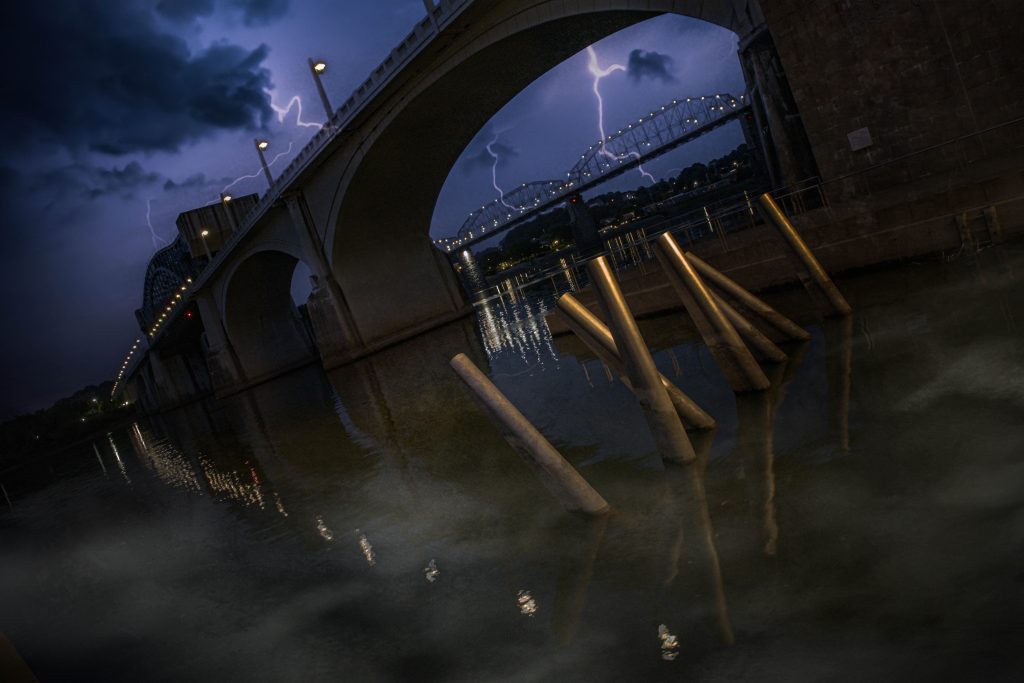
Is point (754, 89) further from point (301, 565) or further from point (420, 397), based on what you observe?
point (301, 565)

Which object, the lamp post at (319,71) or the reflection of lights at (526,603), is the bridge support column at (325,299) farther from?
the reflection of lights at (526,603)

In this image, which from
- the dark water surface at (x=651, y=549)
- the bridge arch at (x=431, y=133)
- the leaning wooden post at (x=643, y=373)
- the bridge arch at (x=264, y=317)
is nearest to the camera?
the dark water surface at (x=651, y=549)

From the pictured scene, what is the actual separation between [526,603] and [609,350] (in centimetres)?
252

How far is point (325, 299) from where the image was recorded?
33094 mm

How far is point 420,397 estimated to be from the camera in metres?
13.1

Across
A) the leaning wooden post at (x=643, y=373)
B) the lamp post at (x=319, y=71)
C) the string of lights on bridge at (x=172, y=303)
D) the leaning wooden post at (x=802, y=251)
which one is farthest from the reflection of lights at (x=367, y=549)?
the string of lights on bridge at (x=172, y=303)

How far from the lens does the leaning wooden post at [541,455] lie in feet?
13.8

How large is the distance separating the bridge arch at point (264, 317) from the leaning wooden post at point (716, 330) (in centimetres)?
3751

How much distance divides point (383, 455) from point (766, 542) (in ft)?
19.6

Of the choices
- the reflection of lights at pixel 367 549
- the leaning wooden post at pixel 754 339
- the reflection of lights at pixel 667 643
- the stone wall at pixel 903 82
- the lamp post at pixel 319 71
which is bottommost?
the reflection of lights at pixel 667 643

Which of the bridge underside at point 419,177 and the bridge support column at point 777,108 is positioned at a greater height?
the bridge underside at point 419,177

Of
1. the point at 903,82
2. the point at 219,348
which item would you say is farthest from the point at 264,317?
the point at 903,82

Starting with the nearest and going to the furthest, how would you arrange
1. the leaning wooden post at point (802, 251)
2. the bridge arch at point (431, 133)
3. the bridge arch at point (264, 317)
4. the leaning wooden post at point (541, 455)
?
1. the leaning wooden post at point (541, 455)
2. the leaning wooden post at point (802, 251)
3. the bridge arch at point (431, 133)
4. the bridge arch at point (264, 317)

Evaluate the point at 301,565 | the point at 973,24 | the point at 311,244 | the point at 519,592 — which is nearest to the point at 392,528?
the point at 301,565
